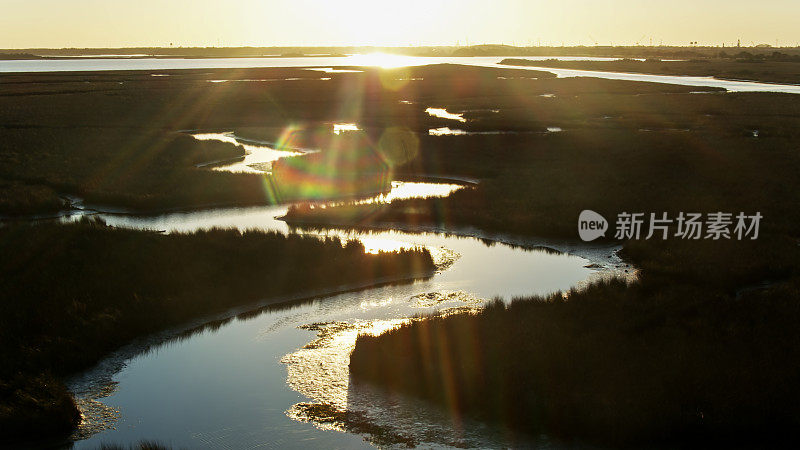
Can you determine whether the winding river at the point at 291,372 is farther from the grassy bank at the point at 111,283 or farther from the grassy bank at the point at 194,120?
the grassy bank at the point at 194,120

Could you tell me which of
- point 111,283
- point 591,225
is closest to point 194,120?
point 591,225

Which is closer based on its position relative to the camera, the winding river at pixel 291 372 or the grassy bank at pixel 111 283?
the winding river at pixel 291 372

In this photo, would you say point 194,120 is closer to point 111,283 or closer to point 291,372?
point 111,283

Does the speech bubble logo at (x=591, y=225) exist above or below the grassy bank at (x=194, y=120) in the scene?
below

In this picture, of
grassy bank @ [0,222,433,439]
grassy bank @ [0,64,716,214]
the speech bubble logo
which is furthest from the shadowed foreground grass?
grassy bank @ [0,64,716,214]

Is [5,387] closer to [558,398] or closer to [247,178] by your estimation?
[558,398]

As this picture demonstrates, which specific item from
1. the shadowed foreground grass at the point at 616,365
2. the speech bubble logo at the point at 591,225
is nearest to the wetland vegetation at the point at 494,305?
the shadowed foreground grass at the point at 616,365
